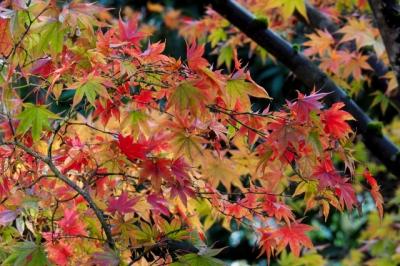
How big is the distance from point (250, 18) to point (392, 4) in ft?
1.32

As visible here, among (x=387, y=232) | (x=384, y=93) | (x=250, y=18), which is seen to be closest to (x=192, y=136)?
(x=250, y=18)

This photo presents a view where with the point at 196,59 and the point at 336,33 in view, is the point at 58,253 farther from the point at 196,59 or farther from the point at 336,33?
the point at 336,33

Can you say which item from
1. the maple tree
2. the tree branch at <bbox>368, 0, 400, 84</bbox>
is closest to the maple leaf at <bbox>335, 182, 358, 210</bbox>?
the maple tree

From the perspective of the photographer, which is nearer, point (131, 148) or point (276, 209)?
point (131, 148)

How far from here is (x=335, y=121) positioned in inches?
43.1

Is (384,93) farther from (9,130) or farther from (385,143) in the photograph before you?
(9,130)

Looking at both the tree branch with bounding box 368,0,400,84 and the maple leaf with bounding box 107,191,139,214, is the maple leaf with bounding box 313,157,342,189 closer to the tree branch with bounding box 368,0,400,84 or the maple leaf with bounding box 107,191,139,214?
the maple leaf with bounding box 107,191,139,214

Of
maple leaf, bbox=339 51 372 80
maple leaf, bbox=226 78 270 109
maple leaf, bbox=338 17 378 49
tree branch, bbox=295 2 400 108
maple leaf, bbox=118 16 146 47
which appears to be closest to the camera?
maple leaf, bbox=226 78 270 109

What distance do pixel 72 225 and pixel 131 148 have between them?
22cm

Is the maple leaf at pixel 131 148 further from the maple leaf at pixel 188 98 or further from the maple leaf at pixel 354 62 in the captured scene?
the maple leaf at pixel 354 62

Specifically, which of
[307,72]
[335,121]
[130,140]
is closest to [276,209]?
[335,121]

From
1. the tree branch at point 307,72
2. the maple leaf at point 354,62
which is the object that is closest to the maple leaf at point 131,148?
the tree branch at point 307,72

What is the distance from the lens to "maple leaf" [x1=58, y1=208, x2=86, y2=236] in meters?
1.17

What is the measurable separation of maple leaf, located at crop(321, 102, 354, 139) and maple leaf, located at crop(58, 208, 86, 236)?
19.3 inches
